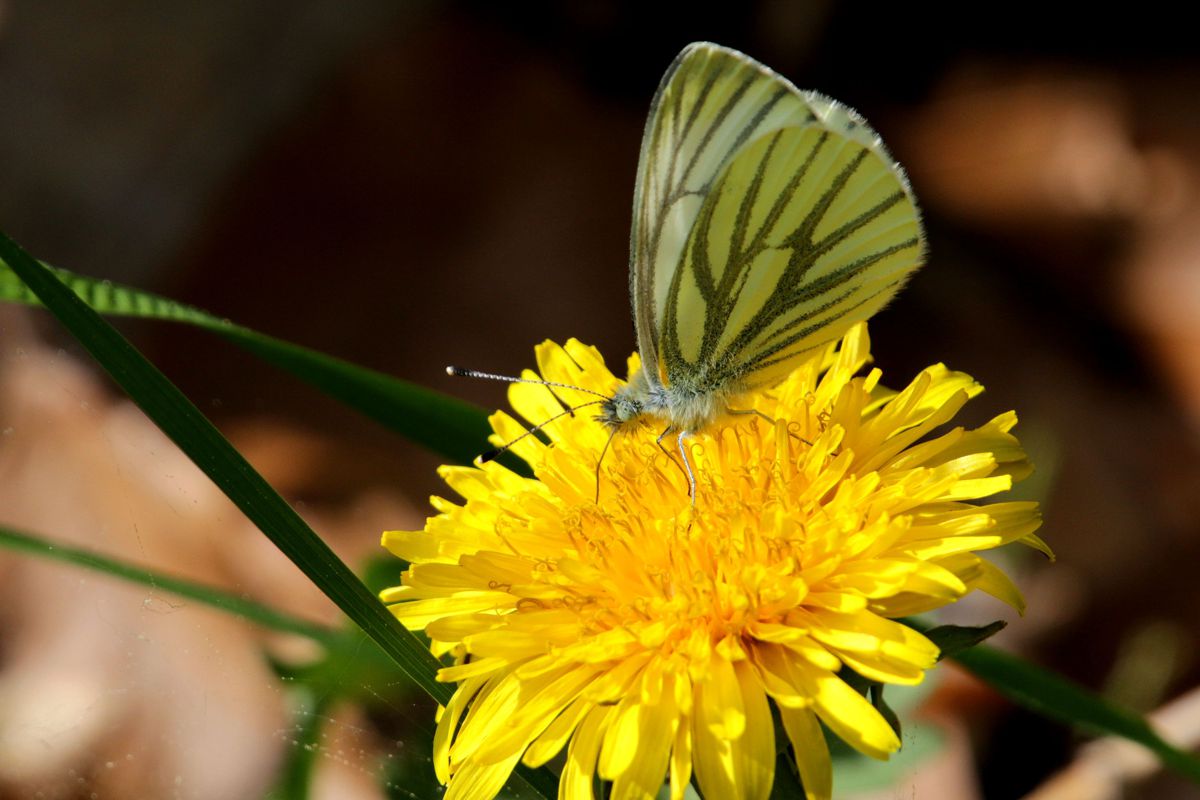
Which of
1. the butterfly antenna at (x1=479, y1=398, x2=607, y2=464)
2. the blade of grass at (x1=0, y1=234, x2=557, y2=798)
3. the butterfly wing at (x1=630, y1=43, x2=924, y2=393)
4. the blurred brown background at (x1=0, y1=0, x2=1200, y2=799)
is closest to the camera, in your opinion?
the blade of grass at (x1=0, y1=234, x2=557, y2=798)

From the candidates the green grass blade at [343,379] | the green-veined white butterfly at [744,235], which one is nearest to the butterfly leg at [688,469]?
the green-veined white butterfly at [744,235]

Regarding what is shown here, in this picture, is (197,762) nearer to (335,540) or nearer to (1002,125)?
(335,540)

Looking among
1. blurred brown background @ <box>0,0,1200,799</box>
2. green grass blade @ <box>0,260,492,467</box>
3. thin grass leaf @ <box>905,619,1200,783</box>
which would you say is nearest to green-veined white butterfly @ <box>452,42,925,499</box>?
green grass blade @ <box>0,260,492,467</box>

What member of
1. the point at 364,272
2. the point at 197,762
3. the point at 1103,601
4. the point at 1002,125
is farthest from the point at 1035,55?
the point at 197,762

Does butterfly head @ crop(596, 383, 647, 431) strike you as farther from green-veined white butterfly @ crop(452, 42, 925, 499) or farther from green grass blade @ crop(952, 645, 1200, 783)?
green grass blade @ crop(952, 645, 1200, 783)

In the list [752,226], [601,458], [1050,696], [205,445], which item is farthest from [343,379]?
[1050,696]

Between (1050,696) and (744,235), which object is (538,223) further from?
(1050,696)
